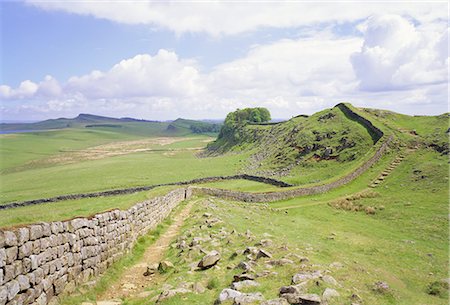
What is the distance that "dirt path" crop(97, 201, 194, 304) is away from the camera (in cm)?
1559

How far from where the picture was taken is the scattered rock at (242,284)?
13.1 metres

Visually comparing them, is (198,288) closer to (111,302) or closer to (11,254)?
(111,302)

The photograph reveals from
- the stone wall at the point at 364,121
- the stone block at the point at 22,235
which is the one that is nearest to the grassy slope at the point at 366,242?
the stone block at the point at 22,235

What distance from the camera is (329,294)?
11.7 m

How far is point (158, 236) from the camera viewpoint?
26219 mm

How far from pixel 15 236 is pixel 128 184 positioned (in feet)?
209

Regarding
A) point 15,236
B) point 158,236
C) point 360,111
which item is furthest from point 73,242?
point 360,111

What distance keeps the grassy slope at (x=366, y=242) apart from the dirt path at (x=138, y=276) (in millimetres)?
806

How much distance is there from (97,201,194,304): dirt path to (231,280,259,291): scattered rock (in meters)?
4.91

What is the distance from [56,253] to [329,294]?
34.5ft

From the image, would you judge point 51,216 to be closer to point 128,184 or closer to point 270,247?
point 270,247

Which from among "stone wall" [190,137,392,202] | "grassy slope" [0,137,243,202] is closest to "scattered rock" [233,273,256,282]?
"stone wall" [190,137,392,202]

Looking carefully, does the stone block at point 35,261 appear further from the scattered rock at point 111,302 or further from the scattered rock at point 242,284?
the scattered rock at point 242,284

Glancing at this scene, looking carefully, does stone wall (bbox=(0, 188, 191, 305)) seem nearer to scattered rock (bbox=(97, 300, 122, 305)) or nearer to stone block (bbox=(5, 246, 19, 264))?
stone block (bbox=(5, 246, 19, 264))
